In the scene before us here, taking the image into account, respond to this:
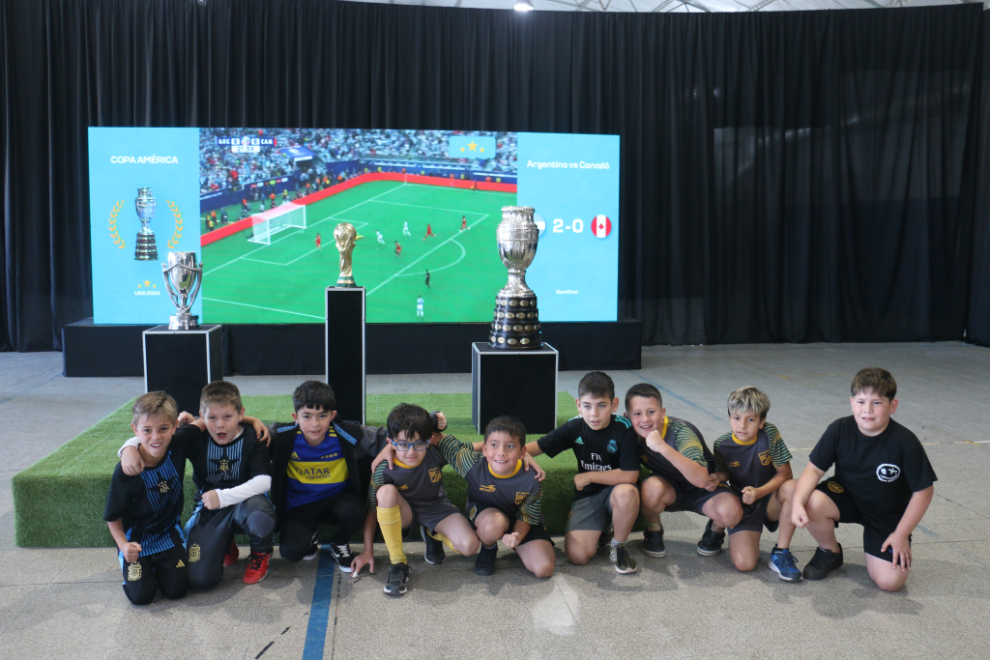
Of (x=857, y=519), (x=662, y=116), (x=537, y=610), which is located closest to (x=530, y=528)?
(x=537, y=610)

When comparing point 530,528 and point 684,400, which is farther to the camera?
point 684,400

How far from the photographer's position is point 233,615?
2.23 metres

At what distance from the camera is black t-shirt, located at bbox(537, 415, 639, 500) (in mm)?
2678

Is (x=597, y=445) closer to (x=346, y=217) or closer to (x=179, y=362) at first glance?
(x=179, y=362)

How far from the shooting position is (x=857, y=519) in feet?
8.28

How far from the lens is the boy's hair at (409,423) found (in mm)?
2490

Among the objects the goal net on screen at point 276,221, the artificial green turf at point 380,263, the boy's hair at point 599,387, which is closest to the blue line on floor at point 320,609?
the boy's hair at point 599,387

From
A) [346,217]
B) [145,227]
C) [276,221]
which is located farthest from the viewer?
[346,217]

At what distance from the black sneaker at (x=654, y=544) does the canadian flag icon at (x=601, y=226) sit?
14.3 ft

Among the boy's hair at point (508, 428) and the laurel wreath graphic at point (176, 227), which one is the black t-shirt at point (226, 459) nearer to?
the boy's hair at point (508, 428)

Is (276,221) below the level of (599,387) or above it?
above

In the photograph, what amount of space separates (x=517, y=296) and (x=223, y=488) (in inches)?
63.3

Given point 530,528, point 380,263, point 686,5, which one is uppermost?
point 686,5

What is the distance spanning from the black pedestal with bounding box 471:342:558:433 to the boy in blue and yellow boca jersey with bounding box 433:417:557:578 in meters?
0.80
